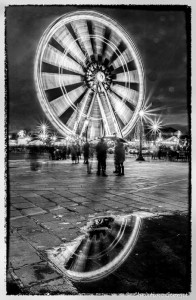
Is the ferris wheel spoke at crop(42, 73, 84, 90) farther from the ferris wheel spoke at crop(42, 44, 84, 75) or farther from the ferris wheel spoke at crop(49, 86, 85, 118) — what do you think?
the ferris wheel spoke at crop(49, 86, 85, 118)

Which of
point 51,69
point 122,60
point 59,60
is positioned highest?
point 122,60

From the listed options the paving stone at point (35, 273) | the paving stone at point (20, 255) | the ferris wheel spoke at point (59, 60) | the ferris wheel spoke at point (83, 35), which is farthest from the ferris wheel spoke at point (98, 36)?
the paving stone at point (35, 273)

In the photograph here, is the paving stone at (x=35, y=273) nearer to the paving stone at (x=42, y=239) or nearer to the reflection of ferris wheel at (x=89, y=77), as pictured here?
the paving stone at (x=42, y=239)

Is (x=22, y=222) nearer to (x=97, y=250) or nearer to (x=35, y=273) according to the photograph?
(x=97, y=250)

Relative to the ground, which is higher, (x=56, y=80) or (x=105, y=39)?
(x=105, y=39)

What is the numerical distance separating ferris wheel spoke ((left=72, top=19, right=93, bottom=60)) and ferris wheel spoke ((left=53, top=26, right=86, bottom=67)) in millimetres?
326

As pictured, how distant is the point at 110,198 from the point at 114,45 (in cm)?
1062

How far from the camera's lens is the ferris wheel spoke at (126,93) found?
1471 cm

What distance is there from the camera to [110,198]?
5172 mm

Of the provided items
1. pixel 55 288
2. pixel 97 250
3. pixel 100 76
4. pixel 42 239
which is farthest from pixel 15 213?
pixel 100 76

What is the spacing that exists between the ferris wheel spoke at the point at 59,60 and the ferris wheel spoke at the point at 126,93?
7.69 ft

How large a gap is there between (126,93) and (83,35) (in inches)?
153

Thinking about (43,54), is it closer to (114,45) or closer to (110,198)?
(114,45)

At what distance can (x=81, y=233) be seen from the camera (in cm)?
321
